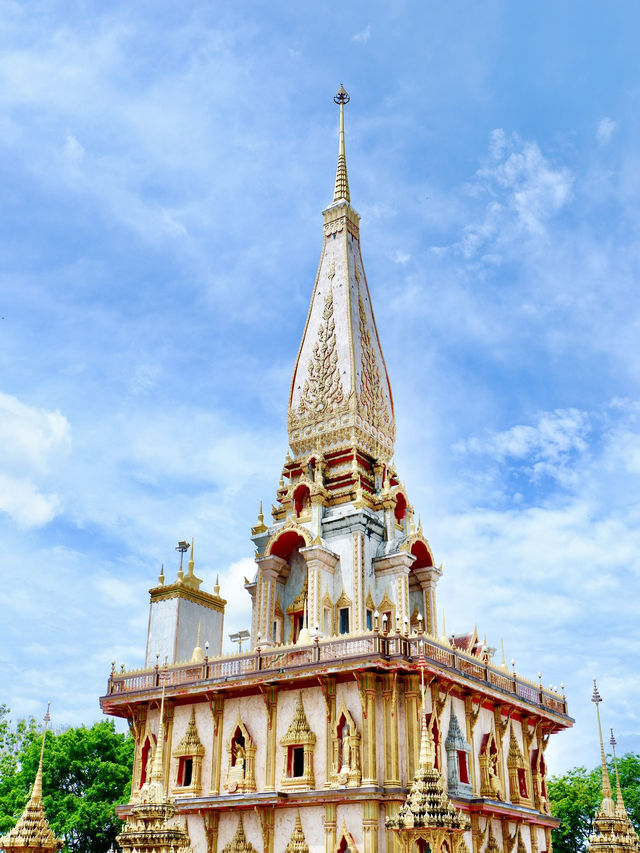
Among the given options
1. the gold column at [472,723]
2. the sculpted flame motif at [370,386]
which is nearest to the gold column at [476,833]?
the gold column at [472,723]

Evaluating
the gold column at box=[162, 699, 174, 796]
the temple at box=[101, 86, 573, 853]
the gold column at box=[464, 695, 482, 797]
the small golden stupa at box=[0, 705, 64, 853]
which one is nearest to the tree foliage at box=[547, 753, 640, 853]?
the temple at box=[101, 86, 573, 853]

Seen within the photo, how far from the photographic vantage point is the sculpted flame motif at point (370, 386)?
3897 cm

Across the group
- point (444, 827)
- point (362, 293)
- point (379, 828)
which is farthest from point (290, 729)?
point (362, 293)

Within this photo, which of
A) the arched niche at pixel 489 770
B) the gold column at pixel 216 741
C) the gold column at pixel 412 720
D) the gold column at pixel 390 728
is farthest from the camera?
the arched niche at pixel 489 770

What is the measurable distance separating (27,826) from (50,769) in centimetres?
1763

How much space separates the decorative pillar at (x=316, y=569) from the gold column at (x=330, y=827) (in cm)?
666

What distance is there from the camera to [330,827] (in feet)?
90.4

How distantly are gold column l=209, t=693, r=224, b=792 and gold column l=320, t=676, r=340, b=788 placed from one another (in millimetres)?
4133

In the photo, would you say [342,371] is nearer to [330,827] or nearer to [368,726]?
[368,726]

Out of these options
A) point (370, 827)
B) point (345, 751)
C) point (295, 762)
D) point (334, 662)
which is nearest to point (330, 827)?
point (370, 827)

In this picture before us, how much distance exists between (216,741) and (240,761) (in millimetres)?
1363

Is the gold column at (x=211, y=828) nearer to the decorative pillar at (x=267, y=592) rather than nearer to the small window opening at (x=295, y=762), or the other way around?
the small window opening at (x=295, y=762)

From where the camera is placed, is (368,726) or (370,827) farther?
(368,726)

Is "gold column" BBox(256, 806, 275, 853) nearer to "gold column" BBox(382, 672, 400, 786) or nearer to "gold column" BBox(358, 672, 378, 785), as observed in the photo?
"gold column" BBox(358, 672, 378, 785)
